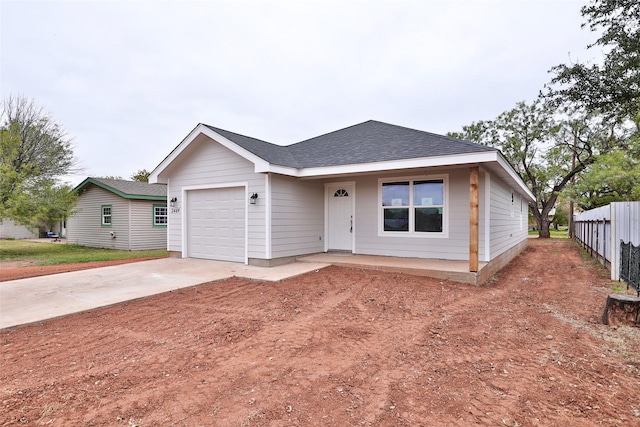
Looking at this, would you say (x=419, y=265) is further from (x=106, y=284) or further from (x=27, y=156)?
(x=27, y=156)

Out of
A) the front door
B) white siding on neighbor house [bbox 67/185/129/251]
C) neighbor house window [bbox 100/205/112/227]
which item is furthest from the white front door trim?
neighbor house window [bbox 100/205/112/227]

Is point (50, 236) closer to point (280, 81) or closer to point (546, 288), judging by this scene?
point (280, 81)

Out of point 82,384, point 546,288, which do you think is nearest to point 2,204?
point 82,384

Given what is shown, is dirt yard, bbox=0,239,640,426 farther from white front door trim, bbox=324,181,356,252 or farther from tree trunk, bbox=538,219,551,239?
tree trunk, bbox=538,219,551,239

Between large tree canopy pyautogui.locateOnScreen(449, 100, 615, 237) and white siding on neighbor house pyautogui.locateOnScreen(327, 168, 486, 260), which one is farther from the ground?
large tree canopy pyautogui.locateOnScreen(449, 100, 615, 237)

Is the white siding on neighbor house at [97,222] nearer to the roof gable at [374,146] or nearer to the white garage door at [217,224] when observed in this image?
the white garage door at [217,224]

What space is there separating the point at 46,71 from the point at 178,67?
4934 millimetres

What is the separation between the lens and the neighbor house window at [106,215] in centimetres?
1542

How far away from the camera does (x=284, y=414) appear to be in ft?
7.61

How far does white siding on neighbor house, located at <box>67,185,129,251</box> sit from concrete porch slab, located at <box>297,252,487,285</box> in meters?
10.3

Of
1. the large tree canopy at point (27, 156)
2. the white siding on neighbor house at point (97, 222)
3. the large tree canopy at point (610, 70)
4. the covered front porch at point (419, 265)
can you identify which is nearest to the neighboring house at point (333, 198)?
the covered front porch at point (419, 265)

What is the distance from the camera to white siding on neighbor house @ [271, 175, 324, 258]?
8398 millimetres

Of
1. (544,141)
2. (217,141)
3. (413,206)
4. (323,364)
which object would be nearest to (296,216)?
(217,141)

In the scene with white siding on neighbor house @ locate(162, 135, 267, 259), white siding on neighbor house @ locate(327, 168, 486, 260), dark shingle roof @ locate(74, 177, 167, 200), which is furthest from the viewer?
dark shingle roof @ locate(74, 177, 167, 200)
